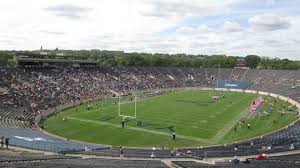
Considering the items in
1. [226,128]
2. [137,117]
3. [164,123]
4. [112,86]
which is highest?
[112,86]

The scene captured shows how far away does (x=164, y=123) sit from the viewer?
61125 millimetres

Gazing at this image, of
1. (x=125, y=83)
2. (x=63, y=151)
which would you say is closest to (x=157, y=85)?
(x=125, y=83)

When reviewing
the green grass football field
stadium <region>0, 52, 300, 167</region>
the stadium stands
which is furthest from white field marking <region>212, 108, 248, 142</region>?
the stadium stands

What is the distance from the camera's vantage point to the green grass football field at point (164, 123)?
168 feet

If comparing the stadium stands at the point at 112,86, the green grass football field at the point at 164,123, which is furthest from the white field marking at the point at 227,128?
the stadium stands at the point at 112,86

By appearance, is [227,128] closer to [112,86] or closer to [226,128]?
[226,128]

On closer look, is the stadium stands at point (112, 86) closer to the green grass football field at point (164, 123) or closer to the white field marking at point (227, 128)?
the green grass football field at point (164, 123)

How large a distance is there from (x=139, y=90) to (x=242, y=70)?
4570 cm

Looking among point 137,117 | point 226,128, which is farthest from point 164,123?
point 226,128

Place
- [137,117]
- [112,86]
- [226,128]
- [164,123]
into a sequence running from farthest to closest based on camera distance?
[112,86] < [137,117] < [164,123] < [226,128]

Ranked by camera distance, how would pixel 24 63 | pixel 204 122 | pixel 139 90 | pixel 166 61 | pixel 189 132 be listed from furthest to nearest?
pixel 166 61 → pixel 139 90 → pixel 24 63 → pixel 204 122 → pixel 189 132

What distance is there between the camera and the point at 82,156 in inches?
1460

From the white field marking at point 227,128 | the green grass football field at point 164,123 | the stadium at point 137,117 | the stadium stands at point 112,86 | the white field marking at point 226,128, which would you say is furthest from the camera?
the white field marking at point 226,128

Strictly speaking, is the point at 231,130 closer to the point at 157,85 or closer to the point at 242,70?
the point at 157,85
